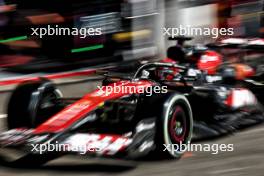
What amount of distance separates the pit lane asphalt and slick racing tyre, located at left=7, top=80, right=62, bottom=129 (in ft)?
1.76

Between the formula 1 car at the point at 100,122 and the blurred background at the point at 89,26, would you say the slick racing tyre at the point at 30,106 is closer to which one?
the formula 1 car at the point at 100,122

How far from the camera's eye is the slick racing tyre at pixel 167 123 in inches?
215

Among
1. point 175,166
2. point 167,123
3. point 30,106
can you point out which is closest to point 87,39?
point 30,106

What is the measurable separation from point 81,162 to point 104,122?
49cm

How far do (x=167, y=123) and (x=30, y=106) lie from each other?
1415 mm

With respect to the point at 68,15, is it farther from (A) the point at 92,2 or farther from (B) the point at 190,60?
(B) the point at 190,60

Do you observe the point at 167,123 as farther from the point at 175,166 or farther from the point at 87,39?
the point at 87,39

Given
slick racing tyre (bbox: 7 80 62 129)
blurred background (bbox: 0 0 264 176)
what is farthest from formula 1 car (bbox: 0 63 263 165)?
blurred background (bbox: 0 0 264 176)

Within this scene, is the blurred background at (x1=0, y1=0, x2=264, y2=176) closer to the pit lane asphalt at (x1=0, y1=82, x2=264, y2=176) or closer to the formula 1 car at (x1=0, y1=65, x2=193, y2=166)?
the pit lane asphalt at (x1=0, y1=82, x2=264, y2=176)

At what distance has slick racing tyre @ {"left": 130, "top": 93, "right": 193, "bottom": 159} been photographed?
5.46 meters

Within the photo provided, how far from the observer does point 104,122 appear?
5.91 meters

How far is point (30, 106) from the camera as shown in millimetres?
6008

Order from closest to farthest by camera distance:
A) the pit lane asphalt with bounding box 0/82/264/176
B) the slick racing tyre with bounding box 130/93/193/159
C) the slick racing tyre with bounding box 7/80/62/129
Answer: the pit lane asphalt with bounding box 0/82/264/176, the slick racing tyre with bounding box 130/93/193/159, the slick racing tyre with bounding box 7/80/62/129

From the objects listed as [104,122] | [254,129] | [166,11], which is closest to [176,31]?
[166,11]
